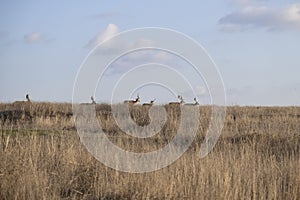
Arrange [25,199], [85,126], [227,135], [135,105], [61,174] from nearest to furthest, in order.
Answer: [25,199] → [61,174] → [227,135] → [85,126] → [135,105]

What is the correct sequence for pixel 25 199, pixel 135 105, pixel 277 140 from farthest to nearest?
1. pixel 135 105
2. pixel 277 140
3. pixel 25 199

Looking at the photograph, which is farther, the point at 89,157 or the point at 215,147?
the point at 215,147

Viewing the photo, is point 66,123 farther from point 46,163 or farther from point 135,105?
point 46,163

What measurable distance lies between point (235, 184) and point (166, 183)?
95cm

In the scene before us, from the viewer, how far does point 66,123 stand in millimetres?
22250

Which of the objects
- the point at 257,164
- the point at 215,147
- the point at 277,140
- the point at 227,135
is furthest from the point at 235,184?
the point at 227,135

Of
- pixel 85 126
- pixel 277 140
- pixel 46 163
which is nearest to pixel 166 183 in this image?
pixel 46 163

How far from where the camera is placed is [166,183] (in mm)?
7414

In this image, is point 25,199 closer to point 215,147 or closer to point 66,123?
point 215,147

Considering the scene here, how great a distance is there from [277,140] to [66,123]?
10.3 meters

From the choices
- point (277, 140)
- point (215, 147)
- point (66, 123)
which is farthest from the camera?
point (66, 123)

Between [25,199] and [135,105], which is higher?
[135,105]

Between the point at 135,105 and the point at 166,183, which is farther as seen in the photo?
the point at 135,105

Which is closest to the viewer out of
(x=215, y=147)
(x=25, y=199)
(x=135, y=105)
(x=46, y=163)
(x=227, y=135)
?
(x=25, y=199)
